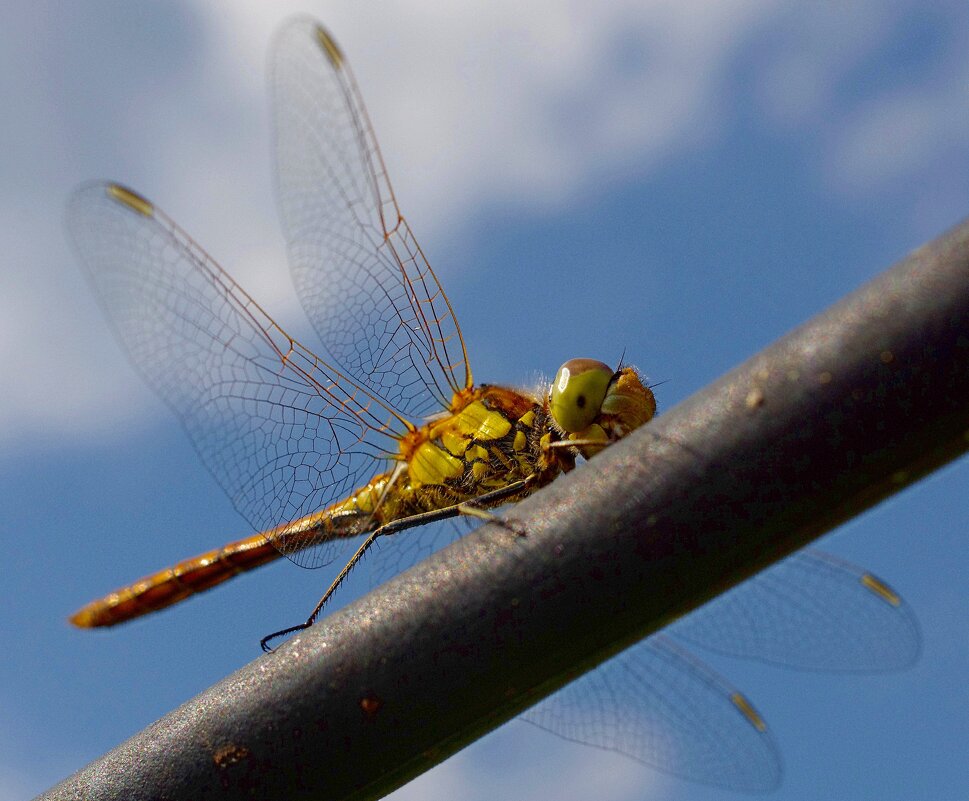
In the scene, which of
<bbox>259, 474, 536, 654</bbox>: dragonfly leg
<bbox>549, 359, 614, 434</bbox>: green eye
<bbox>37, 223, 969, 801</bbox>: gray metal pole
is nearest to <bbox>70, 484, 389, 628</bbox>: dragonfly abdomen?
<bbox>259, 474, 536, 654</bbox>: dragonfly leg

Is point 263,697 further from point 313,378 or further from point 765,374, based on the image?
point 313,378

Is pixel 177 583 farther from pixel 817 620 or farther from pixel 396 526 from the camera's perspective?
pixel 817 620

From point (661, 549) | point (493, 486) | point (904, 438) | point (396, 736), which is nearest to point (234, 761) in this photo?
point (396, 736)

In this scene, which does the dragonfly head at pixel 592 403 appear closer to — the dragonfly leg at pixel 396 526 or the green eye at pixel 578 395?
the green eye at pixel 578 395

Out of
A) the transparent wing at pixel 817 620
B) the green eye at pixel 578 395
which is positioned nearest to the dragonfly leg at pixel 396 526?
the green eye at pixel 578 395

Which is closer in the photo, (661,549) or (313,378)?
(661,549)

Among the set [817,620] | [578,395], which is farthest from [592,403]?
[817,620]
